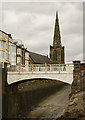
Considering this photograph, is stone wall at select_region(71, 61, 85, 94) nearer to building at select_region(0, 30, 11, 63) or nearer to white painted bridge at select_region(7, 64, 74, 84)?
white painted bridge at select_region(7, 64, 74, 84)

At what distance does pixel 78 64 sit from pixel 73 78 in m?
1.72

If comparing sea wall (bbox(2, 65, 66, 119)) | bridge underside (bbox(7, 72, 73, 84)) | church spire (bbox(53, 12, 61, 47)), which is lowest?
sea wall (bbox(2, 65, 66, 119))

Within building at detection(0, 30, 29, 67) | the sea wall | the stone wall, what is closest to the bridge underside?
the stone wall

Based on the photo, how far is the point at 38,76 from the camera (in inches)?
685

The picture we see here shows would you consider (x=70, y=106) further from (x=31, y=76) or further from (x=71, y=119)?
(x=31, y=76)

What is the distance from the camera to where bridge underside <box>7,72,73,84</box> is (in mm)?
15953

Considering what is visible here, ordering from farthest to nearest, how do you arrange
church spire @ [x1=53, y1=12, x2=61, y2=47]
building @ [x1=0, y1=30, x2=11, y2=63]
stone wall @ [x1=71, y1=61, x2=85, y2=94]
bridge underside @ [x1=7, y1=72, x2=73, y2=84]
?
church spire @ [x1=53, y1=12, x2=61, y2=47] < building @ [x1=0, y1=30, x2=11, y2=63] < bridge underside @ [x1=7, y1=72, x2=73, y2=84] < stone wall @ [x1=71, y1=61, x2=85, y2=94]

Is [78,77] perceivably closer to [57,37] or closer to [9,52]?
[9,52]

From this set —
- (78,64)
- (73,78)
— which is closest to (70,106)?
(73,78)

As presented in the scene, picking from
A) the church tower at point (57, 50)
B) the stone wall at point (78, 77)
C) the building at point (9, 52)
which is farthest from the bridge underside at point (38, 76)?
the church tower at point (57, 50)

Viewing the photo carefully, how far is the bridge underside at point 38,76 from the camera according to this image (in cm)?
1595

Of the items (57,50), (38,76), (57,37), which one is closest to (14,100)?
(38,76)

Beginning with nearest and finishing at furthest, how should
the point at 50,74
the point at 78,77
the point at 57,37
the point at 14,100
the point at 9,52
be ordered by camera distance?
the point at 78,77 → the point at 50,74 → the point at 14,100 → the point at 9,52 → the point at 57,37

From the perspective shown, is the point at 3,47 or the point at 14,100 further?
the point at 3,47
